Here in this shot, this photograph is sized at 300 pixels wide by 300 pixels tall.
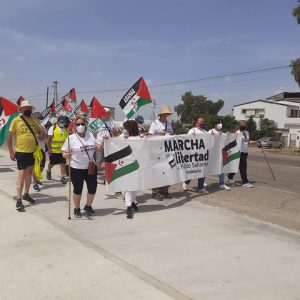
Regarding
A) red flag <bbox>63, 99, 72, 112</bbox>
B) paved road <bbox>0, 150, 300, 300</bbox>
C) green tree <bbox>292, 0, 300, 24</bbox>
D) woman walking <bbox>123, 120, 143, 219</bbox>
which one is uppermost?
green tree <bbox>292, 0, 300, 24</bbox>

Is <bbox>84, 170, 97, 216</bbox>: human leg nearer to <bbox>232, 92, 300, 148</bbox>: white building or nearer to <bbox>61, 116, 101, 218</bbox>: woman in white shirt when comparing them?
<bbox>61, 116, 101, 218</bbox>: woman in white shirt

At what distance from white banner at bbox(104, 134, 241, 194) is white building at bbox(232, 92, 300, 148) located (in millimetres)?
51694

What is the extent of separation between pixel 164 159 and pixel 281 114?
201 feet

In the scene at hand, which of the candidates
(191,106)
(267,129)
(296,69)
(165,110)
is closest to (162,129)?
(165,110)

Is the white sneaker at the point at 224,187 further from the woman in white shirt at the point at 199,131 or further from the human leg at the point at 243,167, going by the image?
the human leg at the point at 243,167

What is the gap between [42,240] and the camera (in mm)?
5793

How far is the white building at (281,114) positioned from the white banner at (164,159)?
5169 cm

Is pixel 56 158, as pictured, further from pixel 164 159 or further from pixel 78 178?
pixel 78 178

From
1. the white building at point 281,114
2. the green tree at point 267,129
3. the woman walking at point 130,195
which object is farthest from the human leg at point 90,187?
the green tree at point 267,129

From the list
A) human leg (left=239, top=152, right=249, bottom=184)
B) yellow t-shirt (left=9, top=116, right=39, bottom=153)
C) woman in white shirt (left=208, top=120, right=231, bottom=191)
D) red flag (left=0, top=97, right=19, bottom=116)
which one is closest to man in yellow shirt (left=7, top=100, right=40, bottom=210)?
yellow t-shirt (left=9, top=116, right=39, bottom=153)

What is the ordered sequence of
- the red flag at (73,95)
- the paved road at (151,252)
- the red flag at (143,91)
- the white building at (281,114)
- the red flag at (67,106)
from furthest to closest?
the white building at (281,114)
the red flag at (67,106)
the red flag at (73,95)
the red flag at (143,91)
the paved road at (151,252)

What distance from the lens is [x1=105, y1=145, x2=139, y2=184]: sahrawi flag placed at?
7742mm

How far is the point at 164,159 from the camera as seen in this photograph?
855 cm

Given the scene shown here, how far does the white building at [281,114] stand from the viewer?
207ft
